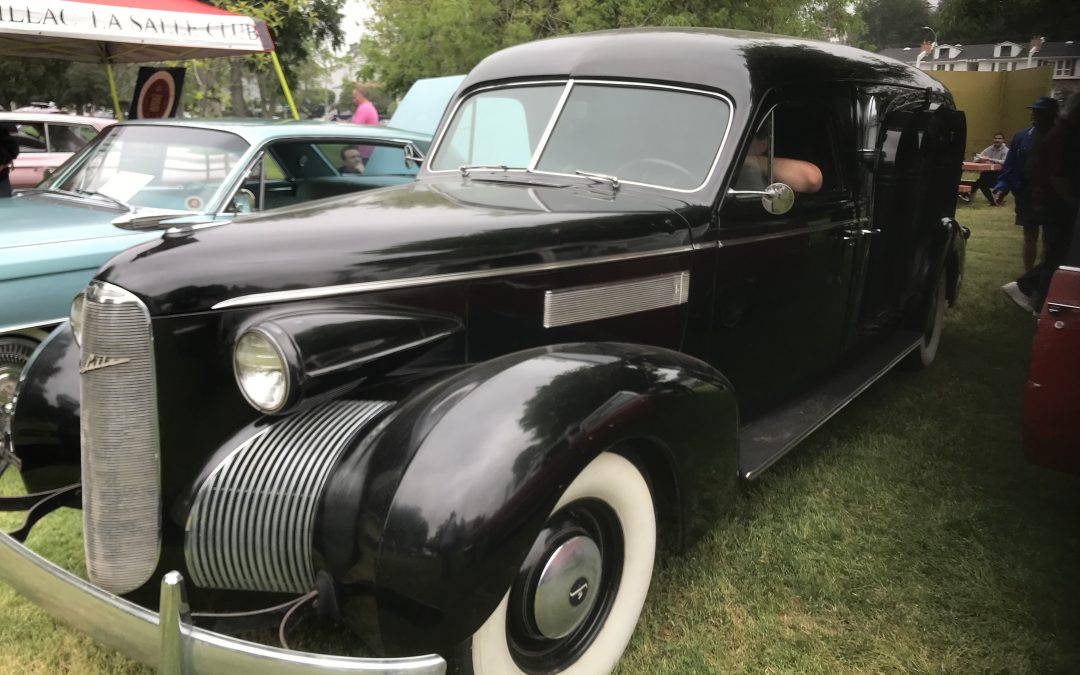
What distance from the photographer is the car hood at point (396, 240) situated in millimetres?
Result: 1916

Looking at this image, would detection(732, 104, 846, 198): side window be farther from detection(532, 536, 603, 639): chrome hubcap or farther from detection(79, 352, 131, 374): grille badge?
detection(79, 352, 131, 374): grille badge

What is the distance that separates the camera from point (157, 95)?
8.40m

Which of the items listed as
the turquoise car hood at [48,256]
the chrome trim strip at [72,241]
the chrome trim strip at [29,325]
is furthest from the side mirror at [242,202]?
the chrome trim strip at [29,325]

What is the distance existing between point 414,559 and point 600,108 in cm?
204

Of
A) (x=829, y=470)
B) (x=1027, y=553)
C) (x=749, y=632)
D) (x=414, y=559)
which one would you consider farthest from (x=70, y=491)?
(x=1027, y=553)

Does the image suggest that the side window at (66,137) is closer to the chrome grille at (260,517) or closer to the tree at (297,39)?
the tree at (297,39)

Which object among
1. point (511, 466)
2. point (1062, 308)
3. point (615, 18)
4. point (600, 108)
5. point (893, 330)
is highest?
point (615, 18)

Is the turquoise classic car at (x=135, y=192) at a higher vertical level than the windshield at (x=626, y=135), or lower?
lower

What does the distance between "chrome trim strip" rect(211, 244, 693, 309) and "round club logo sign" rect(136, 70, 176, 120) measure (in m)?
7.40

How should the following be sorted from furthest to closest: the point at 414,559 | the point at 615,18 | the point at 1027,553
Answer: the point at 615,18
the point at 1027,553
the point at 414,559

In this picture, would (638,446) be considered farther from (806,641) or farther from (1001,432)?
(1001,432)

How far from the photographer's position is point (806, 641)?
8.07ft

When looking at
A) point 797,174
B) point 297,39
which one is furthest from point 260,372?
point 297,39

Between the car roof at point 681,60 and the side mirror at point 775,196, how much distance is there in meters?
0.37
